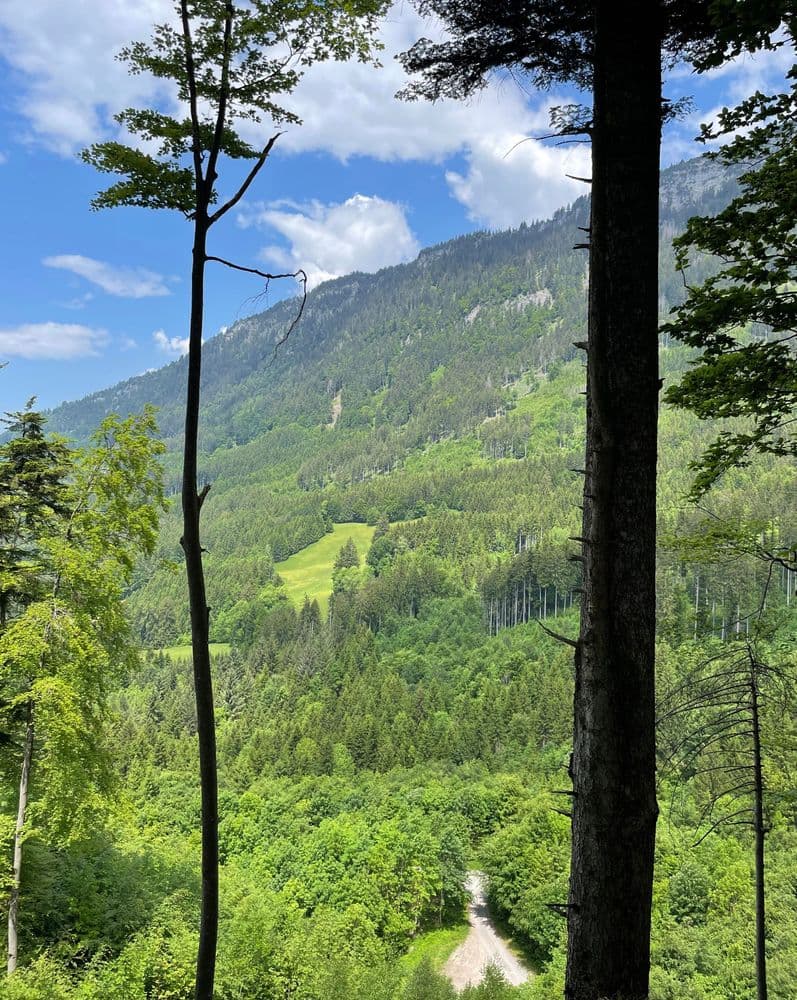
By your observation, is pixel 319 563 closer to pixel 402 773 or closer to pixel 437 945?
pixel 402 773

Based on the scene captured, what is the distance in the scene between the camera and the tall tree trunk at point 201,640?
10.2 ft

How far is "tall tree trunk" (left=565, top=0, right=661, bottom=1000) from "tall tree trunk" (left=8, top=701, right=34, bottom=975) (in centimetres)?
839

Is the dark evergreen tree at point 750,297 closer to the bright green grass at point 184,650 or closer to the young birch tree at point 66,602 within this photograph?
the young birch tree at point 66,602

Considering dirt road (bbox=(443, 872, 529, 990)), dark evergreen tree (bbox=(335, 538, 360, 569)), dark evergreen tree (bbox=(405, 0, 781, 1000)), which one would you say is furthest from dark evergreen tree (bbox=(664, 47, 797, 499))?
dark evergreen tree (bbox=(335, 538, 360, 569))

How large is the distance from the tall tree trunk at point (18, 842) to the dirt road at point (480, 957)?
75.3 feet

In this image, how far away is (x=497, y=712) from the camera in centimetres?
5625

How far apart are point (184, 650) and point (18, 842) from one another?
99.7 metres

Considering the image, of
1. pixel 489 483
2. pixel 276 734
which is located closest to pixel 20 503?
pixel 276 734

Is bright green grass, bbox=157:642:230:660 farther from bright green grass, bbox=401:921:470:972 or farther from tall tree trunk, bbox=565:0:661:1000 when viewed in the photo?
tall tree trunk, bbox=565:0:661:1000

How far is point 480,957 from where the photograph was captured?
29.1 m

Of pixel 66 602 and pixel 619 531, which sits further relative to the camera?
pixel 66 602

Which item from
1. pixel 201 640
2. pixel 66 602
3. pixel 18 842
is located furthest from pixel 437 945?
pixel 201 640

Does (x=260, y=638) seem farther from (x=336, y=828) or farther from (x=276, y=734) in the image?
(x=336, y=828)

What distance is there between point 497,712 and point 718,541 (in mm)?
54275
